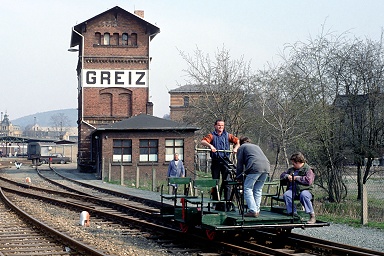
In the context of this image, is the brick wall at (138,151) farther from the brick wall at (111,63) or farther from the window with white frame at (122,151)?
the brick wall at (111,63)

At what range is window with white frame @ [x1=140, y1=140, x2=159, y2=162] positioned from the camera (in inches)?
1515

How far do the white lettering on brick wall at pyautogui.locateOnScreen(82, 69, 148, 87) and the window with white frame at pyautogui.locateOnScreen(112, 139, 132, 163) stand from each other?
13.8 m

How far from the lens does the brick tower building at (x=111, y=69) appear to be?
5059 centimetres

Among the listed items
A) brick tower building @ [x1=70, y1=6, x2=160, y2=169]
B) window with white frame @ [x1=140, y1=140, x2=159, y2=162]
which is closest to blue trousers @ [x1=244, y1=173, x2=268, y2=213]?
window with white frame @ [x1=140, y1=140, x2=159, y2=162]

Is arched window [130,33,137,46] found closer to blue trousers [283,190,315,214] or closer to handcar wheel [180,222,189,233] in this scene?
handcar wheel [180,222,189,233]

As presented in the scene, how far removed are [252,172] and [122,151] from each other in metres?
29.3

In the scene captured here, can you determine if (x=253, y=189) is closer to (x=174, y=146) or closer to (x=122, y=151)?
(x=174, y=146)

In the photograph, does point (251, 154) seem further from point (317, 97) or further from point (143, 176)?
point (143, 176)

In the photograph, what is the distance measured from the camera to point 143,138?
38.2m

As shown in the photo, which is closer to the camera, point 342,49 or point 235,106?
point 342,49

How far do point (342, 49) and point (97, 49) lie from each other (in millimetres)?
31621

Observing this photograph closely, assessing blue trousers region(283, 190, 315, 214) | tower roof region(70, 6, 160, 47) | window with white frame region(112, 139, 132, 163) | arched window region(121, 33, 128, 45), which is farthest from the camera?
arched window region(121, 33, 128, 45)

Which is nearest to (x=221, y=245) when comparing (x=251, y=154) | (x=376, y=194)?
(x=251, y=154)

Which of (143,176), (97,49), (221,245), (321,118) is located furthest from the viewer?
(97,49)
